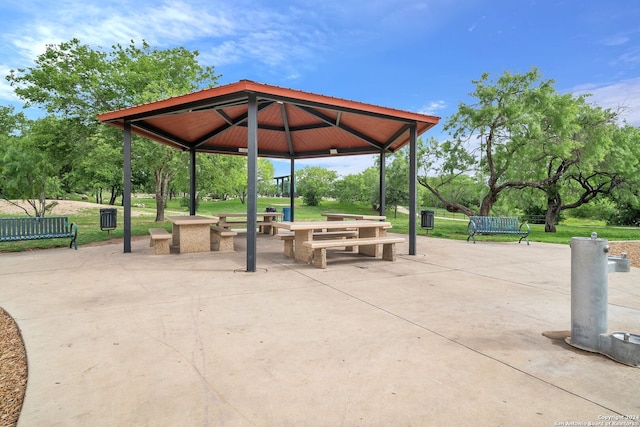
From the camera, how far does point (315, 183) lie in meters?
50.4

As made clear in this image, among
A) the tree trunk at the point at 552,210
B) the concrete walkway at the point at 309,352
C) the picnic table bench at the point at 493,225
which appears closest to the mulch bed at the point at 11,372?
the concrete walkway at the point at 309,352

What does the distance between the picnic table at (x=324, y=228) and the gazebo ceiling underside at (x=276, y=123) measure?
2.35 m

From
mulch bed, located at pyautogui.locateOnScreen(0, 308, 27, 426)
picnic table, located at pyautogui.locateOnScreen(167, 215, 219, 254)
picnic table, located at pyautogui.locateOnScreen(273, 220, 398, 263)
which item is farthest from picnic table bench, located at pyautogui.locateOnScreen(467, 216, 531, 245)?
mulch bed, located at pyautogui.locateOnScreen(0, 308, 27, 426)

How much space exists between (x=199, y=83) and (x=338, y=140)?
36.4 feet

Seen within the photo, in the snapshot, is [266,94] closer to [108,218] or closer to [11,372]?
[11,372]

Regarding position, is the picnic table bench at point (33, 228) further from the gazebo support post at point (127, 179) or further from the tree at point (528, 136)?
the tree at point (528, 136)

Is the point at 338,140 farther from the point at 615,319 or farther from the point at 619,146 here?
the point at 619,146

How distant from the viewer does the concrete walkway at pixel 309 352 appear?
2062mm

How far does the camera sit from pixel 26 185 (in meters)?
13.2

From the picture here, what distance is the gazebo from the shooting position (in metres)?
6.25

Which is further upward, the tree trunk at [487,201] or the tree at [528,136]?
the tree at [528,136]

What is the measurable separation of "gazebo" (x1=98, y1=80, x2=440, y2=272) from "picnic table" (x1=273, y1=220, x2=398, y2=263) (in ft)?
2.76

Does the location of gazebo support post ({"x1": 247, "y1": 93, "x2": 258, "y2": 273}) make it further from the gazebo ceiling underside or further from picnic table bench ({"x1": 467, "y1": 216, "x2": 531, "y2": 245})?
picnic table bench ({"x1": 467, "y1": 216, "x2": 531, "y2": 245})

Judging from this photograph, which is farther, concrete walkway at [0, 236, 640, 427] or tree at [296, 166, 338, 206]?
tree at [296, 166, 338, 206]
